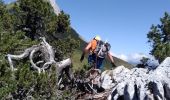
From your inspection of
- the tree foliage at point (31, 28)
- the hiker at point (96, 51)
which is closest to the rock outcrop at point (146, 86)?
the tree foliage at point (31, 28)

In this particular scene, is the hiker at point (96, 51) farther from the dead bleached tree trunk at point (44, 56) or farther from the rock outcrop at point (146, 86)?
the rock outcrop at point (146, 86)

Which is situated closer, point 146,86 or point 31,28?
point 146,86

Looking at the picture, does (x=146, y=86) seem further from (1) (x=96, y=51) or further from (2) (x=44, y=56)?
(2) (x=44, y=56)

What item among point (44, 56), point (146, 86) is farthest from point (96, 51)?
point (146, 86)

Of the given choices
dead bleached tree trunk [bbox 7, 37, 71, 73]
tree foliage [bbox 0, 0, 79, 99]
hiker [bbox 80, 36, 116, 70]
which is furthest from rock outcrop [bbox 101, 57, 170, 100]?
dead bleached tree trunk [bbox 7, 37, 71, 73]

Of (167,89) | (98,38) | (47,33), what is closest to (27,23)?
(47,33)

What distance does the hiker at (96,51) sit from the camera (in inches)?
728

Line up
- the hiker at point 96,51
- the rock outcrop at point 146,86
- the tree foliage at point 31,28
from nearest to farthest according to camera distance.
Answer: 1. the rock outcrop at point 146,86
2. the hiker at point 96,51
3. the tree foliage at point 31,28

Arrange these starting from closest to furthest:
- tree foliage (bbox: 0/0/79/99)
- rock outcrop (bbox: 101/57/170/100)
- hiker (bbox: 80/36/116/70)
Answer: rock outcrop (bbox: 101/57/170/100), hiker (bbox: 80/36/116/70), tree foliage (bbox: 0/0/79/99)

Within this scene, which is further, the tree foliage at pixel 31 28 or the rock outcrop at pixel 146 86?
the tree foliage at pixel 31 28

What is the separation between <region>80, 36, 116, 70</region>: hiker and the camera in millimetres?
18500

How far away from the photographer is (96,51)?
1855 cm

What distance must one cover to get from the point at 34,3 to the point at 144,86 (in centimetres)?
1665

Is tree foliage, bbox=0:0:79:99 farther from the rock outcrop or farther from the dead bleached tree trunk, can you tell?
the rock outcrop
